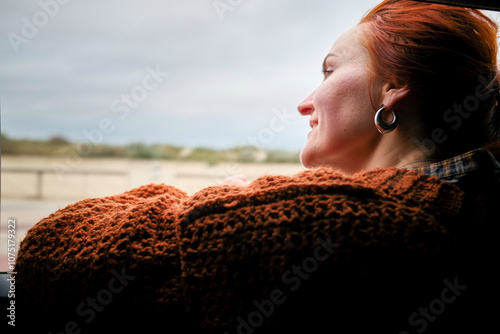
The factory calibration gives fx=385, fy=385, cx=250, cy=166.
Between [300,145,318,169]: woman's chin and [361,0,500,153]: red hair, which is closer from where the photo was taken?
[361,0,500,153]: red hair

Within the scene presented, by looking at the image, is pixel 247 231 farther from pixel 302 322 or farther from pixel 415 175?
pixel 415 175

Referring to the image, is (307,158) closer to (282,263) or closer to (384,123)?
(384,123)

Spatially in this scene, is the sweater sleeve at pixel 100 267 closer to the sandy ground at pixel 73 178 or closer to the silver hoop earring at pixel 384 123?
the sandy ground at pixel 73 178

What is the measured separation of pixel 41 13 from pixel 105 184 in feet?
1.95

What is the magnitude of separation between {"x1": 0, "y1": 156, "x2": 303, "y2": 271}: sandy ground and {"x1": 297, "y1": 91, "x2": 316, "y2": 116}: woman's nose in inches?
8.3

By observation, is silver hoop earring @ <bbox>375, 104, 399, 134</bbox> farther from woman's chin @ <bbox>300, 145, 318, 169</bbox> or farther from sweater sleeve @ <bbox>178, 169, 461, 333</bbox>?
sweater sleeve @ <bbox>178, 169, 461, 333</bbox>

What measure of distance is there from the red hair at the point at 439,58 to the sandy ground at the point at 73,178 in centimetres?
48

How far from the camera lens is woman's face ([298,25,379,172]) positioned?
109 centimetres

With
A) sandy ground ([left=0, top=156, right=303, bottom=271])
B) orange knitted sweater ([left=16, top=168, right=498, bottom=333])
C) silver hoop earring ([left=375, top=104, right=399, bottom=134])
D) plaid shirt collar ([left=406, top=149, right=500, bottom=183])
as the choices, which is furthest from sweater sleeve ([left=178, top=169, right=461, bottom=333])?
sandy ground ([left=0, top=156, right=303, bottom=271])

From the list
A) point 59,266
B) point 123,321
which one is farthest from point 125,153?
point 123,321

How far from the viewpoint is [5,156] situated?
4.36 ft

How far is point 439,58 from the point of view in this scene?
3.36 ft

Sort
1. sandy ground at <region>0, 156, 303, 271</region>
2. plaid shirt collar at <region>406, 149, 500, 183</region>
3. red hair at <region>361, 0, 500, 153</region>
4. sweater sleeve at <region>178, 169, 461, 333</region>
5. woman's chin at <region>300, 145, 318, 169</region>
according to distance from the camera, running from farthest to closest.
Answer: sandy ground at <region>0, 156, 303, 271</region>, woman's chin at <region>300, 145, 318, 169</region>, red hair at <region>361, 0, 500, 153</region>, plaid shirt collar at <region>406, 149, 500, 183</region>, sweater sleeve at <region>178, 169, 461, 333</region>

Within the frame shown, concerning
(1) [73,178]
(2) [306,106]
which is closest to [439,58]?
(2) [306,106]
